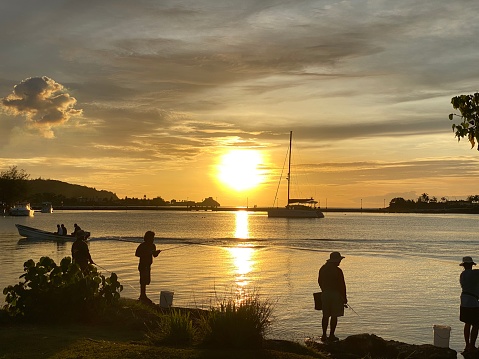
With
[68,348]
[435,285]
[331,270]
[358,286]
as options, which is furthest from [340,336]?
[435,285]

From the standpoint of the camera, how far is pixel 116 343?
37.6 ft

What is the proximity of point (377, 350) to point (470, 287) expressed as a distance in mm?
2427

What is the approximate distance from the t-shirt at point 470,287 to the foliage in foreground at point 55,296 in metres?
8.21

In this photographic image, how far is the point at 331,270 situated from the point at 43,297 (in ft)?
22.1

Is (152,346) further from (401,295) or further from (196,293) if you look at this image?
(401,295)

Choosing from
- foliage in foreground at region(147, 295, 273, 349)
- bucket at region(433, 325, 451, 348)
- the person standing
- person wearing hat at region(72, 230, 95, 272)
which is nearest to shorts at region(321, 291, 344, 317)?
bucket at region(433, 325, 451, 348)

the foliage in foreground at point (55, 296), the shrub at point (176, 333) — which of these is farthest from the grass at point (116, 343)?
the foliage in foreground at point (55, 296)

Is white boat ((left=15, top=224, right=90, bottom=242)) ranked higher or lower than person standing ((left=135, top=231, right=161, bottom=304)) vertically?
lower

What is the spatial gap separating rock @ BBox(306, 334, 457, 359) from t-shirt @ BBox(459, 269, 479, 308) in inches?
48.8

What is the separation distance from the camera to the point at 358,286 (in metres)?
27.2

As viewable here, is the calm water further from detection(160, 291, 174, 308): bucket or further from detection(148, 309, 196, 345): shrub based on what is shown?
detection(148, 309, 196, 345): shrub

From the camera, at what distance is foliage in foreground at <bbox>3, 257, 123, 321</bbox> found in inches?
534

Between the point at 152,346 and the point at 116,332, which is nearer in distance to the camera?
the point at 152,346

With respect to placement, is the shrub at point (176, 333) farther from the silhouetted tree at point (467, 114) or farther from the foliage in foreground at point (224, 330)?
the silhouetted tree at point (467, 114)
